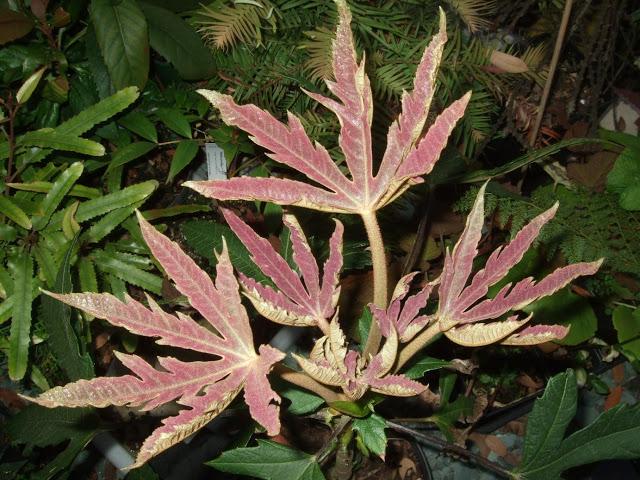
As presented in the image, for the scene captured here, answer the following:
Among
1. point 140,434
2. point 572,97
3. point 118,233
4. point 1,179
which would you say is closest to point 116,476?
point 140,434

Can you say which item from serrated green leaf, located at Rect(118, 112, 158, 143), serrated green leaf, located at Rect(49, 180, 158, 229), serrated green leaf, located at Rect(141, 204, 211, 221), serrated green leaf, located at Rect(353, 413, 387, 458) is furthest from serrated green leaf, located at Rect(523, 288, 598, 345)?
serrated green leaf, located at Rect(118, 112, 158, 143)

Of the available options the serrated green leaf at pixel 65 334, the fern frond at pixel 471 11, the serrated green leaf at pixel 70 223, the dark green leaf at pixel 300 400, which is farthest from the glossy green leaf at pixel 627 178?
the serrated green leaf at pixel 70 223

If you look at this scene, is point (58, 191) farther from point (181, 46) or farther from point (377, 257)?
point (377, 257)

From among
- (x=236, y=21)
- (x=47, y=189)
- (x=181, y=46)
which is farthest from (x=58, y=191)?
(x=236, y=21)

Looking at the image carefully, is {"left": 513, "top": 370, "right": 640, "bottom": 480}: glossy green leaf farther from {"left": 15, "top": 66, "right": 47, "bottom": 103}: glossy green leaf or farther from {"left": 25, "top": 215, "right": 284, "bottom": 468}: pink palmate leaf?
{"left": 15, "top": 66, "right": 47, "bottom": 103}: glossy green leaf

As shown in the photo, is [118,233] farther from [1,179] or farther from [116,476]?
[116,476]

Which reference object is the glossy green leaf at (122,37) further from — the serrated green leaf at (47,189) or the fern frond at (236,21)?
the serrated green leaf at (47,189)
